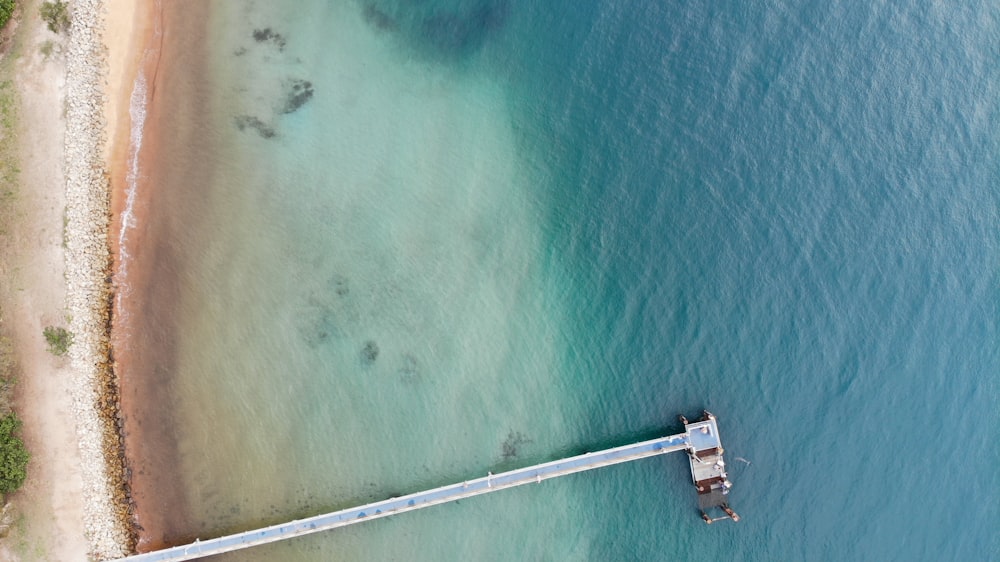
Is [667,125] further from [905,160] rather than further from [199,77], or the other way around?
[199,77]

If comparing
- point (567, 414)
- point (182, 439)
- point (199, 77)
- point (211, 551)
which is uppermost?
point (199, 77)

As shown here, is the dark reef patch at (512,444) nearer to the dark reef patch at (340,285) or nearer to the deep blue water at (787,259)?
the deep blue water at (787,259)

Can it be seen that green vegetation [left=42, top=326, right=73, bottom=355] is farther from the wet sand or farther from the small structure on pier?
the small structure on pier

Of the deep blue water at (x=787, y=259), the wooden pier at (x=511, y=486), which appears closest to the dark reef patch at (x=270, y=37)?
the deep blue water at (x=787, y=259)

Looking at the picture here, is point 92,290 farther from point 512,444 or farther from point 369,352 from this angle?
point 512,444

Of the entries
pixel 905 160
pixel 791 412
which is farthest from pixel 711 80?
pixel 791 412

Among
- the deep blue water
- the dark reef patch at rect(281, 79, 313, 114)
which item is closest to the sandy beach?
the dark reef patch at rect(281, 79, 313, 114)
